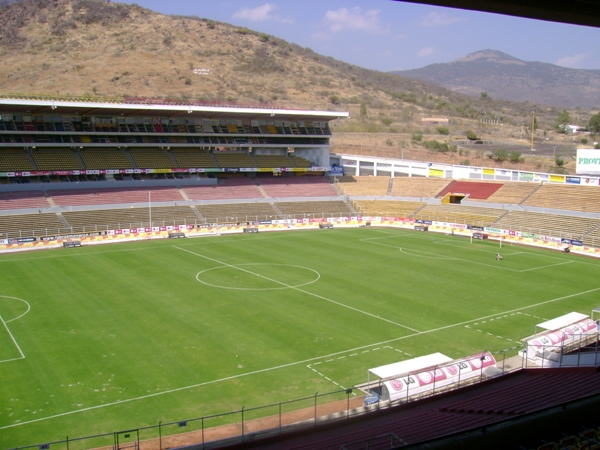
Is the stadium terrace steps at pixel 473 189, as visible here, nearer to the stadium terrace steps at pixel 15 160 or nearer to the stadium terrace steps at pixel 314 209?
the stadium terrace steps at pixel 314 209

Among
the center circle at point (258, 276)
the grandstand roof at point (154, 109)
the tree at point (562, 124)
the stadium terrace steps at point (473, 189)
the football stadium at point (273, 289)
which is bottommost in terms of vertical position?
the center circle at point (258, 276)

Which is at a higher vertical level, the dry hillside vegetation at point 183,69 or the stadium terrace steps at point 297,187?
the dry hillside vegetation at point 183,69

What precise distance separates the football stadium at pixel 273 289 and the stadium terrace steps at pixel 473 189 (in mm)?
230

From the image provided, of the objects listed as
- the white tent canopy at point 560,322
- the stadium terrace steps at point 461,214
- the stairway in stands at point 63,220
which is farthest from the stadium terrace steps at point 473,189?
the stairway in stands at point 63,220

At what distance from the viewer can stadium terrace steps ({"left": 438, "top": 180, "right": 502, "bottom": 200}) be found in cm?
5875

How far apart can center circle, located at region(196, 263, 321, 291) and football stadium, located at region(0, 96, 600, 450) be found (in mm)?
259

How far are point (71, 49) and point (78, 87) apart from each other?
21.4 meters

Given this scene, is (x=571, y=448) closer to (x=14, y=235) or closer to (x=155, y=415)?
(x=155, y=415)

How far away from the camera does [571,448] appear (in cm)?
989

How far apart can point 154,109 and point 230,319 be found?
3659 cm

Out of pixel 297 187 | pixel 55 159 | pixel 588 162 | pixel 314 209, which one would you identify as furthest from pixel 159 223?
pixel 588 162

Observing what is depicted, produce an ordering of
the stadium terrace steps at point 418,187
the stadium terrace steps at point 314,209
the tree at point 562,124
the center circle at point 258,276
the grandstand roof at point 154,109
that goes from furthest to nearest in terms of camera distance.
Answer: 1. the tree at point 562,124
2. the stadium terrace steps at point 418,187
3. the stadium terrace steps at point 314,209
4. the grandstand roof at point 154,109
5. the center circle at point 258,276

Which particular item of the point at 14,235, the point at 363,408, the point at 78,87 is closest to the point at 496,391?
the point at 363,408

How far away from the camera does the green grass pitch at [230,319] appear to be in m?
18.5
